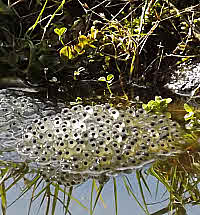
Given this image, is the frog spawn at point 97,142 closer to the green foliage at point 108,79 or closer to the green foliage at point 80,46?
the green foliage at point 108,79

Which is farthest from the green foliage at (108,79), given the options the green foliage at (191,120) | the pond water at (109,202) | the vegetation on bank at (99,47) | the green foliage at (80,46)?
the pond water at (109,202)

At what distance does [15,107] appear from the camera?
→ 57.1 inches

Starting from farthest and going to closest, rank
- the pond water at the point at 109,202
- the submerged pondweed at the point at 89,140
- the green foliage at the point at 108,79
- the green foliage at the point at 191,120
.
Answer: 1. the green foliage at the point at 108,79
2. the green foliage at the point at 191,120
3. the submerged pondweed at the point at 89,140
4. the pond water at the point at 109,202

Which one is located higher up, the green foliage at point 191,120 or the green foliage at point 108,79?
the green foliage at point 108,79

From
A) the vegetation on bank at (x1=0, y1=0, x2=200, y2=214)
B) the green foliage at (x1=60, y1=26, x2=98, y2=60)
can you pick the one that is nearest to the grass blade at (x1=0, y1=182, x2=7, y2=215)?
the vegetation on bank at (x1=0, y1=0, x2=200, y2=214)

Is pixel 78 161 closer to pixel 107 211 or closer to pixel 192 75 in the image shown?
pixel 107 211

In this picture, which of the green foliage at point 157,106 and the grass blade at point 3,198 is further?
the green foliage at point 157,106

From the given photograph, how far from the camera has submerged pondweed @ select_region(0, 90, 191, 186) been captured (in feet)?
3.91

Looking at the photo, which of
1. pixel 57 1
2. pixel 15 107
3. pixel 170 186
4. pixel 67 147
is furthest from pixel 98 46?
pixel 170 186

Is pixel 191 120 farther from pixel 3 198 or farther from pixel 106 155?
pixel 3 198

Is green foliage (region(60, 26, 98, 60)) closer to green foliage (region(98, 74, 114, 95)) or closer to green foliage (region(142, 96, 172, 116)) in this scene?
green foliage (region(98, 74, 114, 95))

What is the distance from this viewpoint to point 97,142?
1.24m

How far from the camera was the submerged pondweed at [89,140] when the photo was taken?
119 centimetres

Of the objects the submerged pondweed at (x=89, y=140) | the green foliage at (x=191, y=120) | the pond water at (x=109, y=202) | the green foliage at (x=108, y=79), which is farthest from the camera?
the green foliage at (x=108, y=79)
